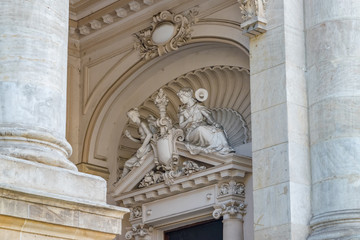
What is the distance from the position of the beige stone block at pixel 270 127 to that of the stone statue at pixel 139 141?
150 inches

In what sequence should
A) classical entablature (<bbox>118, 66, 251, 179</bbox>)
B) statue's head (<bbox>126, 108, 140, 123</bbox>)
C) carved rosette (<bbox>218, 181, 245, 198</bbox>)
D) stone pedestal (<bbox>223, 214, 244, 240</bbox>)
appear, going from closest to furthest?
stone pedestal (<bbox>223, 214, 244, 240</bbox>) → carved rosette (<bbox>218, 181, 245, 198</bbox>) → classical entablature (<bbox>118, 66, 251, 179</bbox>) → statue's head (<bbox>126, 108, 140, 123</bbox>)

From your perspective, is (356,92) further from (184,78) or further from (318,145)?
(184,78)

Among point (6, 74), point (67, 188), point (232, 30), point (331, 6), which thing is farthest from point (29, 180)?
point (232, 30)

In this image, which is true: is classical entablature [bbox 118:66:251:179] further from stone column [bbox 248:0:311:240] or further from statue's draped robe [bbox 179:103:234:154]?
stone column [bbox 248:0:311:240]

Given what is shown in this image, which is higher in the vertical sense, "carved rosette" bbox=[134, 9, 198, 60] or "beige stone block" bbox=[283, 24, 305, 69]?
"carved rosette" bbox=[134, 9, 198, 60]

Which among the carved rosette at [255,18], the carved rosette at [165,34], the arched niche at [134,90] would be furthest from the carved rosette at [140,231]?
the carved rosette at [255,18]

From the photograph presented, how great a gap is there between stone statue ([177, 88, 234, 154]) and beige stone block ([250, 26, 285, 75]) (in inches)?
91.8

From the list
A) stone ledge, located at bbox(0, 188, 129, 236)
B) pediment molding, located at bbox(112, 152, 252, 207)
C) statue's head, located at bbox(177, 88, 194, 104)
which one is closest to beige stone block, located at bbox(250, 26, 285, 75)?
pediment molding, located at bbox(112, 152, 252, 207)

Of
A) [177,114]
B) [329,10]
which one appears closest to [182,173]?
[177,114]

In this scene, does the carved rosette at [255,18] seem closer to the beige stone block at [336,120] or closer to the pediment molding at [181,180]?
the beige stone block at [336,120]

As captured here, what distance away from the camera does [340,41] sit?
11.2 metres

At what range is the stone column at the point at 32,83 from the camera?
26.8 feet

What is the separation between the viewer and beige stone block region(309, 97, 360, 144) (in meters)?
10.9

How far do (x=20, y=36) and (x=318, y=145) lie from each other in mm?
4000
